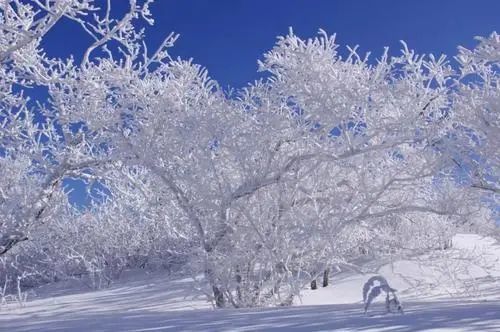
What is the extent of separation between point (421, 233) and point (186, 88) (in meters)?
5.97

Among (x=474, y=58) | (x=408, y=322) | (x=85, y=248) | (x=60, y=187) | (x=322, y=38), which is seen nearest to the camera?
(x=408, y=322)

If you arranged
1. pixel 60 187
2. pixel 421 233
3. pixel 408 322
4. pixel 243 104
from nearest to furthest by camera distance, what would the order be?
pixel 408 322 → pixel 243 104 → pixel 60 187 → pixel 421 233

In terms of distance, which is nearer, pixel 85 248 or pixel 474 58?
pixel 474 58

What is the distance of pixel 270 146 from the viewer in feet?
28.1

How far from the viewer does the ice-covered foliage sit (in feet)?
25.8

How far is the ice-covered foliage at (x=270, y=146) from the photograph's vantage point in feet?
25.8

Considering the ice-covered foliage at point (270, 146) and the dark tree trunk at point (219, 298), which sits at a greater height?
the ice-covered foliage at point (270, 146)

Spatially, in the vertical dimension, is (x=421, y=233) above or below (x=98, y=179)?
below

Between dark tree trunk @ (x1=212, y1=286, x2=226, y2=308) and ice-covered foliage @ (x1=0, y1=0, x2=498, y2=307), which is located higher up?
ice-covered foliage @ (x1=0, y1=0, x2=498, y2=307)

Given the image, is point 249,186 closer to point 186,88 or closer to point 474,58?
point 186,88

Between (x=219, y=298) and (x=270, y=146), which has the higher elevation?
(x=270, y=146)

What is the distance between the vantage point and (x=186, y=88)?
9.53 m

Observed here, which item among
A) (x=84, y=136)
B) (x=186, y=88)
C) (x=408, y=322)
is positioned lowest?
(x=408, y=322)

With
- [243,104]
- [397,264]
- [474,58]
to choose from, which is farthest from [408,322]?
[397,264]
